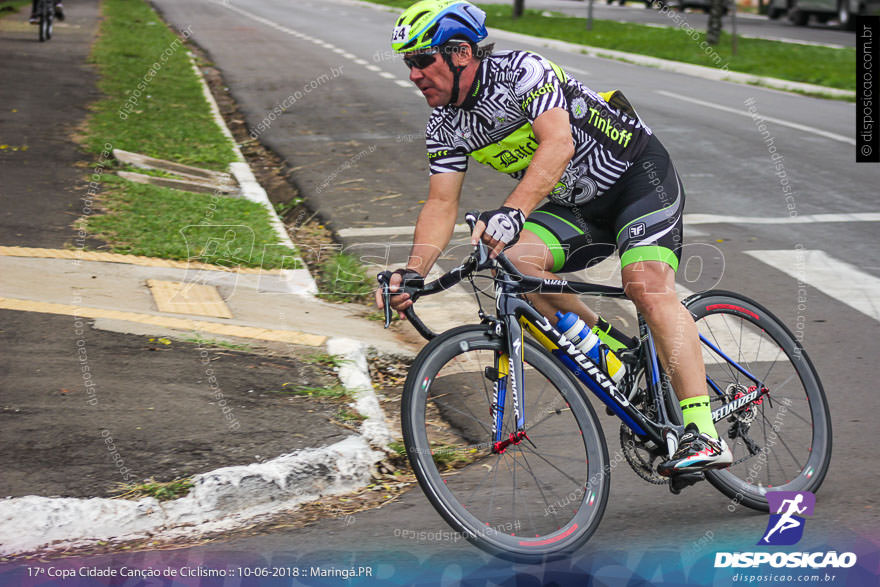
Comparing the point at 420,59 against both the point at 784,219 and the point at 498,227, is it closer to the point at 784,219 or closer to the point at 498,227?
the point at 498,227

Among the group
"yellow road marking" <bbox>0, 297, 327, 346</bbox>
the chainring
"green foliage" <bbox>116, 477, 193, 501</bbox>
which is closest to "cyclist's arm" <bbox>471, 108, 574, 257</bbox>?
the chainring

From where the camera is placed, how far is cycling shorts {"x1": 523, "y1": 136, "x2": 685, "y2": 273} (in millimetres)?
4176

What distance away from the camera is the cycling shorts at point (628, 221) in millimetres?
4176

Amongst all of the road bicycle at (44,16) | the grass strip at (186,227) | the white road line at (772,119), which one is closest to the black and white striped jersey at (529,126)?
the grass strip at (186,227)

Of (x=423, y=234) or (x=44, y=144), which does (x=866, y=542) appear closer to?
(x=423, y=234)

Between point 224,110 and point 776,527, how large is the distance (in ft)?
45.9

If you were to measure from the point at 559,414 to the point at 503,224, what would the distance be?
0.69 metres

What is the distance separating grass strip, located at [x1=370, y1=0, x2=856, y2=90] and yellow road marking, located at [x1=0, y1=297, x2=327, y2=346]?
16122 mm

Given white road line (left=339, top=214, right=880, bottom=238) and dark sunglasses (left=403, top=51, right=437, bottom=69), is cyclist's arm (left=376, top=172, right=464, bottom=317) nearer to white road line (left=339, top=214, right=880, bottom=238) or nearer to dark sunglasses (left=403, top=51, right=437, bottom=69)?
dark sunglasses (left=403, top=51, right=437, bottom=69)

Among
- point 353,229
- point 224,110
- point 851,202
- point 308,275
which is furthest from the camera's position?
point 224,110

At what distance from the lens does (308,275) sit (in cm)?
804

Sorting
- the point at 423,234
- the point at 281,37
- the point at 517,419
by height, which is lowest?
the point at 281,37

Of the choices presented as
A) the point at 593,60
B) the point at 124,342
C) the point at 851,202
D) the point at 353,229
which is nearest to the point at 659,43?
the point at 593,60

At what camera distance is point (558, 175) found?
3887 millimetres
